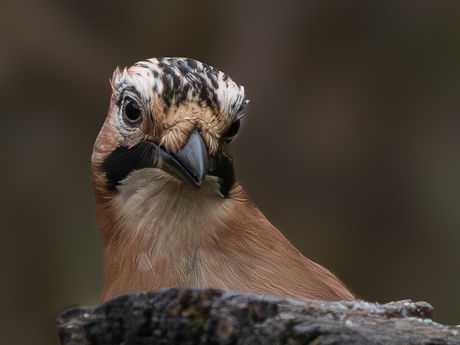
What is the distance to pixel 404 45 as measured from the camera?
6.52 m

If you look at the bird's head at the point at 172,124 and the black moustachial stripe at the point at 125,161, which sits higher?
the bird's head at the point at 172,124

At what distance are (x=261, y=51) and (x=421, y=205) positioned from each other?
232 cm

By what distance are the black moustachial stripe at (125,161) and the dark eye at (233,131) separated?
13.7 inches

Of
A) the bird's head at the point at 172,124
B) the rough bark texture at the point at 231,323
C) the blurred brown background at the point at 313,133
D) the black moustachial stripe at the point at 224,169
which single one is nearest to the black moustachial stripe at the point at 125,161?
the bird's head at the point at 172,124

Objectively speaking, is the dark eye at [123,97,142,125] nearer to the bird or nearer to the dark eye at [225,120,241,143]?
the bird

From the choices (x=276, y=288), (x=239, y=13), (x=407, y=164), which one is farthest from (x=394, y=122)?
(x=276, y=288)

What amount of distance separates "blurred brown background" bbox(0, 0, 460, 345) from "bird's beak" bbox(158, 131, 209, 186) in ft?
12.9

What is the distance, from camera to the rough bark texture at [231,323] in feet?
5.04

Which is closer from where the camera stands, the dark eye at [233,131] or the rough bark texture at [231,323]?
the rough bark texture at [231,323]

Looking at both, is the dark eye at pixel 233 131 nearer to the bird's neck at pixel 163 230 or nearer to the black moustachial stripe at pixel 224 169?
the black moustachial stripe at pixel 224 169

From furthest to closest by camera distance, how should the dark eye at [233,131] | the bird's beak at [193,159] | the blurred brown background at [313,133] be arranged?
the blurred brown background at [313,133], the dark eye at [233,131], the bird's beak at [193,159]

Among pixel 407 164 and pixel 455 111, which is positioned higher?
pixel 455 111

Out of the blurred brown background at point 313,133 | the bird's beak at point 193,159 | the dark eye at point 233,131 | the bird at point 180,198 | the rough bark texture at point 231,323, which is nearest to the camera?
the rough bark texture at point 231,323

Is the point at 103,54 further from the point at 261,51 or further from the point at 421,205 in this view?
the point at 421,205
